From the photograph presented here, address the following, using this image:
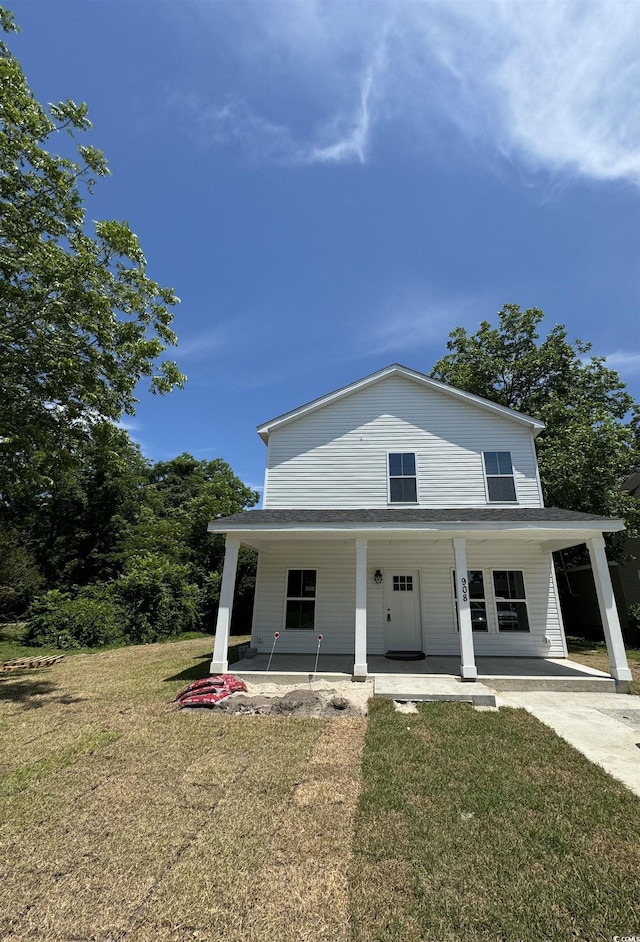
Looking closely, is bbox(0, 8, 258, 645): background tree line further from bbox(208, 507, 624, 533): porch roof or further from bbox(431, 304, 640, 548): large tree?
bbox(431, 304, 640, 548): large tree

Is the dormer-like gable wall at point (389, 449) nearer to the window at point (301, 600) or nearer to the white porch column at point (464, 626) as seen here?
the window at point (301, 600)

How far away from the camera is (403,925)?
2.37 m

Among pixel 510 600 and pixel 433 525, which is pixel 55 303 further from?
pixel 510 600

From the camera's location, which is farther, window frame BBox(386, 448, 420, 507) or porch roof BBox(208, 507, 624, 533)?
window frame BBox(386, 448, 420, 507)

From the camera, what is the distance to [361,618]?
27.1 feet

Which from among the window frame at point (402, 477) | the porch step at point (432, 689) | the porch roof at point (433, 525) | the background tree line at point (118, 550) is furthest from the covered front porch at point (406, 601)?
the background tree line at point (118, 550)

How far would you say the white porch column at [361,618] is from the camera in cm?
807

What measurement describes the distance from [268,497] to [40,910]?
9363 mm

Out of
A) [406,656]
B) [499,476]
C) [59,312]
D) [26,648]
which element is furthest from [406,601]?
[26,648]

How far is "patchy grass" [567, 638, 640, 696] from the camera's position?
926 cm

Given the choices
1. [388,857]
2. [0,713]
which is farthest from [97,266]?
[388,857]

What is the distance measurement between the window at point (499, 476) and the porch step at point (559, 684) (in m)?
4.70

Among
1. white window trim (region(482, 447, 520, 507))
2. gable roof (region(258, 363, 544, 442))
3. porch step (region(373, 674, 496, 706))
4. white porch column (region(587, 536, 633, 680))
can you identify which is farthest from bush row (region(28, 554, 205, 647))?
white porch column (region(587, 536, 633, 680))

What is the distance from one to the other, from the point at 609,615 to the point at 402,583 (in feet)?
15.3
